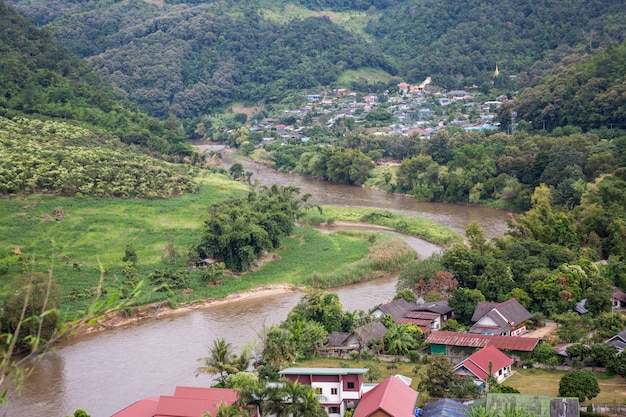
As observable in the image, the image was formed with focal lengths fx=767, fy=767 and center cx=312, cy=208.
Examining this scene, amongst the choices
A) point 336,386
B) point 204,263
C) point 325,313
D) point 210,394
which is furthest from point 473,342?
point 204,263

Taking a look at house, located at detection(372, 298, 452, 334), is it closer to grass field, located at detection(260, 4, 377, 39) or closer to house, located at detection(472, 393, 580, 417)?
house, located at detection(472, 393, 580, 417)

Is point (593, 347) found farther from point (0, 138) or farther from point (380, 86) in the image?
point (380, 86)

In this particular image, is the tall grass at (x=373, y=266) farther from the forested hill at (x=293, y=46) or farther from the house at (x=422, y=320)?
the forested hill at (x=293, y=46)

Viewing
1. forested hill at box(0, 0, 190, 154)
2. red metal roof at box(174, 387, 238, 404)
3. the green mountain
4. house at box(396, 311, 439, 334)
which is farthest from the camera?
forested hill at box(0, 0, 190, 154)

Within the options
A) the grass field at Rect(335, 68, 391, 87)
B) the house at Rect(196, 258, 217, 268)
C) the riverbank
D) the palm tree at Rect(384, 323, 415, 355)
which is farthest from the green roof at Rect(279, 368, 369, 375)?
the grass field at Rect(335, 68, 391, 87)

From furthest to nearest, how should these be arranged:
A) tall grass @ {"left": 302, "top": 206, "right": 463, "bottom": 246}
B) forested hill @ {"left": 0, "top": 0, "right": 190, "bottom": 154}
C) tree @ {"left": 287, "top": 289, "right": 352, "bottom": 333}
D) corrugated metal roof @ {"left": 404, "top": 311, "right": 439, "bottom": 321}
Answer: forested hill @ {"left": 0, "top": 0, "right": 190, "bottom": 154}, tall grass @ {"left": 302, "top": 206, "right": 463, "bottom": 246}, corrugated metal roof @ {"left": 404, "top": 311, "right": 439, "bottom": 321}, tree @ {"left": 287, "top": 289, "right": 352, "bottom": 333}

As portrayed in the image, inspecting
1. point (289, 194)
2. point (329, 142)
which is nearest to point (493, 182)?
point (289, 194)

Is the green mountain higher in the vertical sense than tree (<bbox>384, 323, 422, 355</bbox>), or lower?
higher
